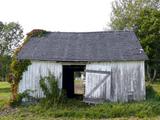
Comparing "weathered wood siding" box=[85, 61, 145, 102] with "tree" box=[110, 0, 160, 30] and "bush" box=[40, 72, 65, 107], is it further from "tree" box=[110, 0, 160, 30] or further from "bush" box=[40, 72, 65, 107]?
"tree" box=[110, 0, 160, 30]

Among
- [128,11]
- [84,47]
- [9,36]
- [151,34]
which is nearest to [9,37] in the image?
[9,36]

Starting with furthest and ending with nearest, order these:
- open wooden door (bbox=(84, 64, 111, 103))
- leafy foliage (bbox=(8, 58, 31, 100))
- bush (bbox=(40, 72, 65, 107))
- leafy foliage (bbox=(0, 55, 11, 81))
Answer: leafy foliage (bbox=(0, 55, 11, 81)) < leafy foliage (bbox=(8, 58, 31, 100)) < open wooden door (bbox=(84, 64, 111, 103)) < bush (bbox=(40, 72, 65, 107))

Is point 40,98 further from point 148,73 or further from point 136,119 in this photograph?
point 148,73

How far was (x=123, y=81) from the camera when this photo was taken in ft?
78.3

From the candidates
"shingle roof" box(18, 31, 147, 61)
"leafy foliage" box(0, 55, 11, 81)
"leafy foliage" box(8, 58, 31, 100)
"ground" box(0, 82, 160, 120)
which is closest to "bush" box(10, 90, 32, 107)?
"leafy foliage" box(8, 58, 31, 100)

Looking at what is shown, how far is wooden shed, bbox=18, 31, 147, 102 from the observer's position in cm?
2383

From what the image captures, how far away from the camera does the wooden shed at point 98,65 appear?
938 inches

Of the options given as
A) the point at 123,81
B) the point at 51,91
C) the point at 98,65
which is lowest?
the point at 51,91

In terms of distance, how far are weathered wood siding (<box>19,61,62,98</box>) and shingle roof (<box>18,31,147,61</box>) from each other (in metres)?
0.45

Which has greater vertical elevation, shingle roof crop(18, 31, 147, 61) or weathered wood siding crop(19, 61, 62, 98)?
shingle roof crop(18, 31, 147, 61)

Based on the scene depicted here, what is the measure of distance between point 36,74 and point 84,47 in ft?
12.2

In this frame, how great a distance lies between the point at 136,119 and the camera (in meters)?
19.4

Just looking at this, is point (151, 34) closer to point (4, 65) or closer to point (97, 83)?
point (97, 83)

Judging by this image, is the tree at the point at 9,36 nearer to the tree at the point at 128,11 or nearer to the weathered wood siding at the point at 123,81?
the tree at the point at 128,11
